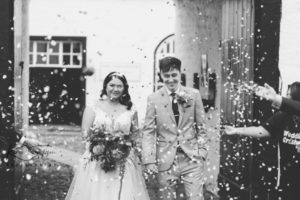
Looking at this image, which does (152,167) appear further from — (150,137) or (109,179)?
(109,179)

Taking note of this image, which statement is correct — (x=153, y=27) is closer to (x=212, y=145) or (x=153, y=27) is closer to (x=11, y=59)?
(x=212, y=145)

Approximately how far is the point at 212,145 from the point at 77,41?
12.7 metres

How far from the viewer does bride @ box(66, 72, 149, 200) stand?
6.09 m

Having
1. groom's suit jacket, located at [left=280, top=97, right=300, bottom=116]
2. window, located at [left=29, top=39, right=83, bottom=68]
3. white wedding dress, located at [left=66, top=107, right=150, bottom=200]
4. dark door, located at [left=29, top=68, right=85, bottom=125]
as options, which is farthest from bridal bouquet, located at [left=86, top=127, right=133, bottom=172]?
window, located at [left=29, top=39, right=83, bottom=68]

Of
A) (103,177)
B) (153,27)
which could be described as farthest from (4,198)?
(153,27)

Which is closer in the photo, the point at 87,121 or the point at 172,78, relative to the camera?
the point at 172,78

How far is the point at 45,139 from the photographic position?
1745cm

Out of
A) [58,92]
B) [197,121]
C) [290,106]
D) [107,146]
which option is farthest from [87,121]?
[58,92]

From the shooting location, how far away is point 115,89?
621 centimetres

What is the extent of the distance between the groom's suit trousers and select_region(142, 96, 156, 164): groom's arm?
0.24 m

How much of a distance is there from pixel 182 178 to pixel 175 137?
0.43 metres

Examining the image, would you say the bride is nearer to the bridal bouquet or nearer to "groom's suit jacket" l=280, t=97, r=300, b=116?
the bridal bouquet

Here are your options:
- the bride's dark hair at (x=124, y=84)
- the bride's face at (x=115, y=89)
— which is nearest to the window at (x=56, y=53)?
the bride's dark hair at (x=124, y=84)

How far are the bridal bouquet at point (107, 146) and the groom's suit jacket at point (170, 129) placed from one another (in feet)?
0.79
